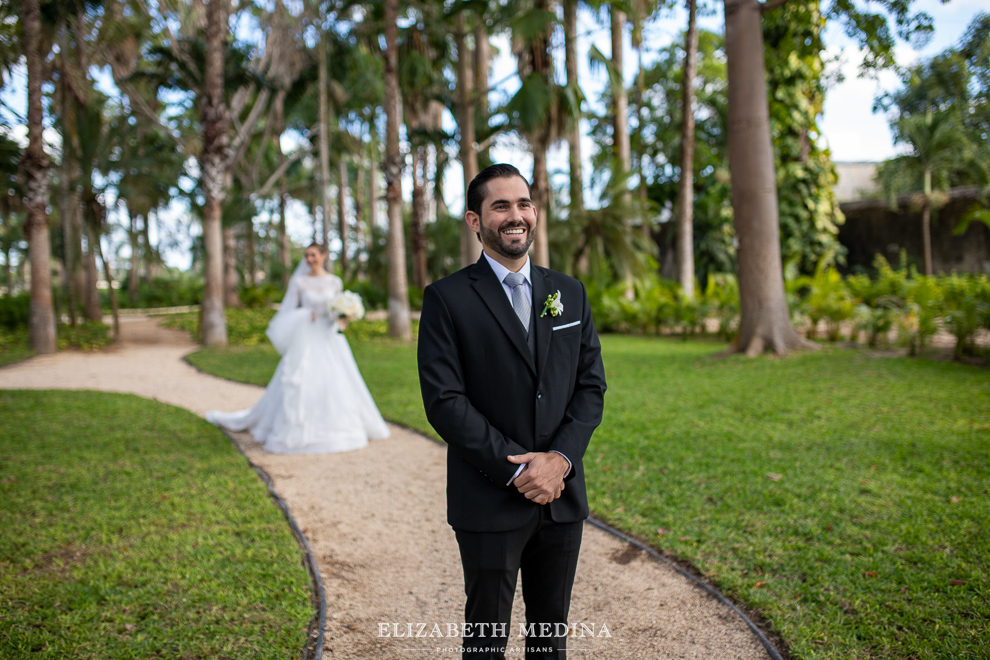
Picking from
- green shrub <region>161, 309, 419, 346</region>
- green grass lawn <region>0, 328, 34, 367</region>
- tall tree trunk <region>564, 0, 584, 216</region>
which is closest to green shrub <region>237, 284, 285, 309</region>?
green shrub <region>161, 309, 419, 346</region>

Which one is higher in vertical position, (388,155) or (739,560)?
(388,155)

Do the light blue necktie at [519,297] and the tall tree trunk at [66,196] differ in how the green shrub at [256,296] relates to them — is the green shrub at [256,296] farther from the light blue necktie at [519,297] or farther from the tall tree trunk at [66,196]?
the light blue necktie at [519,297]

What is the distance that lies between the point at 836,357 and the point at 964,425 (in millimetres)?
3920

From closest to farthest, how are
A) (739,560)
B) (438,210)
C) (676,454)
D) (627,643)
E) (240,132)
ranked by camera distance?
(627,643)
(739,560)
(676,454)
(240,132)
(438,210)

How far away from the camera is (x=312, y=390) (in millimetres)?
6738

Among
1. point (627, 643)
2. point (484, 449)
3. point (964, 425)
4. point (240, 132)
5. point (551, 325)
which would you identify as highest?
point (240, 132)

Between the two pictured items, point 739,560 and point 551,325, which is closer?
point 551,325

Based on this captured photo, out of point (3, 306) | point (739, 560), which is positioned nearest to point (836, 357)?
point (739, 560)

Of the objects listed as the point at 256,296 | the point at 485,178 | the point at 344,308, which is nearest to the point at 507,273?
the point at 485,178

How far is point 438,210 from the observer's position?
80.2 ft

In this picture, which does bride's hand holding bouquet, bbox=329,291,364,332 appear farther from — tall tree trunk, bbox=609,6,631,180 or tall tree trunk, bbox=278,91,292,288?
tall tree trunk, bbox=278,91,292,288

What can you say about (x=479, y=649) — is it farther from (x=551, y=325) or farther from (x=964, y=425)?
(x=964, y=425)

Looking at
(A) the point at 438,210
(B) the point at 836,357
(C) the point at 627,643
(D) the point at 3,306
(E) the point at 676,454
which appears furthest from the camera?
(A) the point at 438,210

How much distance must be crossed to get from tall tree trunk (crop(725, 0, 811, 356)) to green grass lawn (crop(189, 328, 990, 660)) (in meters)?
1.34
